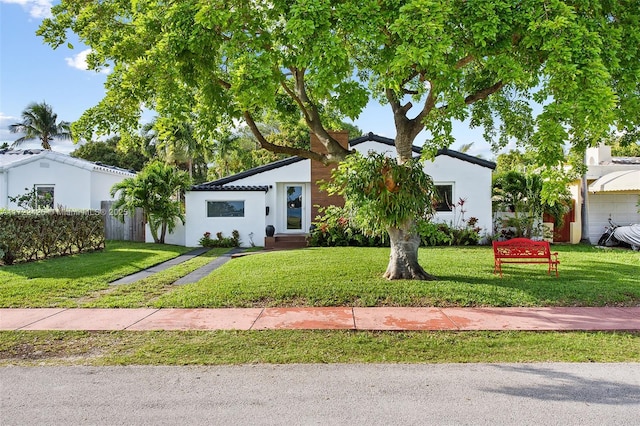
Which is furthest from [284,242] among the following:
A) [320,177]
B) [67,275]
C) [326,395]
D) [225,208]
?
[326,395]

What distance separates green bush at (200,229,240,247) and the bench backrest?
10.9m

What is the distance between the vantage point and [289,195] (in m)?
19.5

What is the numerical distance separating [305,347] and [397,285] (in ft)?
11.9

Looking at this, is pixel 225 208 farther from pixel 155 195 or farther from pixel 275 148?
pixel 275 148

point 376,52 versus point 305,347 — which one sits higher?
point 376,52

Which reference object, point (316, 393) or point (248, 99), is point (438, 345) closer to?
point (316, 393)

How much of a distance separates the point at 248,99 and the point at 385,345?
13.6 ft

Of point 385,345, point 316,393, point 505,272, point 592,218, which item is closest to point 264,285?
point 385,345

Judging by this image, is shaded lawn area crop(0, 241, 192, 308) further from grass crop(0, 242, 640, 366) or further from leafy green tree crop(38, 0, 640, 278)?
leafy green tree crop(38, 0, 640, 278)

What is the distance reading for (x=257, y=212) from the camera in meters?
18.4

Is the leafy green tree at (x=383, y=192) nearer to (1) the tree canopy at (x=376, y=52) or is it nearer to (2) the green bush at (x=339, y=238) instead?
(1) the tree canopy at (x=376, y=52)

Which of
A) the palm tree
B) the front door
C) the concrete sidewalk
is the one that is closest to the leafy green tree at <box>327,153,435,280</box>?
the concrete sidewalk

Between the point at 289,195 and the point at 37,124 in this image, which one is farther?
the point at 37,124

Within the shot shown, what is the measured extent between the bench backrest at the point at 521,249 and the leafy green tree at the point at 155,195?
12.7 metres
